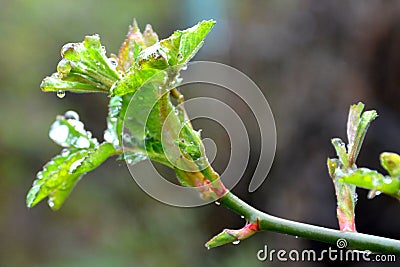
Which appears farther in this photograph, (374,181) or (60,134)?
(60,134)

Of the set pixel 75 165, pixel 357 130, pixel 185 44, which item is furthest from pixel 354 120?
pixel 75 165

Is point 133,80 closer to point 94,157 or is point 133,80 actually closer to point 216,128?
point 94,157

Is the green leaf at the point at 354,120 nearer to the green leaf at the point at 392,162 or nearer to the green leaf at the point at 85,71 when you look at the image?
the green leaf at the point at 392,162

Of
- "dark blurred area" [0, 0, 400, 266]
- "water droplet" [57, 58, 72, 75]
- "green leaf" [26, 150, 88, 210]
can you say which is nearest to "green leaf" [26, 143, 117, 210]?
"green leaf" [26, 150, 88, 210]

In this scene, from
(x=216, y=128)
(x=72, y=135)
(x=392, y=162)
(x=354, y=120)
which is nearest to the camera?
(x=392, y=162)

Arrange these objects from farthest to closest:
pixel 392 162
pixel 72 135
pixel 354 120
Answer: pixel 72 135 < pixel 354 120 < pixel 392 162

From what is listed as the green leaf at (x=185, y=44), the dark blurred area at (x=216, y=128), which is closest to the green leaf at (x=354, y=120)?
the green leaf at (x=185, y=44)
